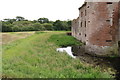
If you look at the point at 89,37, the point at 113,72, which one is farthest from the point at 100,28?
the point at 113,72

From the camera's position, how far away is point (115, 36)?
14.5 meters

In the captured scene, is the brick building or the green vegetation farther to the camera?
the green vegetation

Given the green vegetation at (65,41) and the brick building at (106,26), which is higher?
the brick building at (106,26)

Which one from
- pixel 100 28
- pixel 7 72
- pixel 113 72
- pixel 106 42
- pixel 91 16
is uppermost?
pixel 91 16

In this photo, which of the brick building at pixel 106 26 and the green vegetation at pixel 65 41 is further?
the green vegetation at pixel 65 41

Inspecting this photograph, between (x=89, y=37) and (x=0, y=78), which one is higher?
(x=89, y=37)

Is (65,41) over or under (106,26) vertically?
under

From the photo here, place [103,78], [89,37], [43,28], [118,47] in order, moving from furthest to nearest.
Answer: [43,28]
[89,37]
[118,47]
[103,78]

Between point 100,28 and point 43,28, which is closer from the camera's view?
point 100,28

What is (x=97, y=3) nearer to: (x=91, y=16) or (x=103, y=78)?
(x=91, y=16)

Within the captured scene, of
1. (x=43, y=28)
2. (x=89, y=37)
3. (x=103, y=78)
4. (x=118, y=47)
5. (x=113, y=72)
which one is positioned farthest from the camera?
(x=43, y=28)

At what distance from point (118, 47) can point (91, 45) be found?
265 cm

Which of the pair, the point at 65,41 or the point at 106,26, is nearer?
the point at 106,26

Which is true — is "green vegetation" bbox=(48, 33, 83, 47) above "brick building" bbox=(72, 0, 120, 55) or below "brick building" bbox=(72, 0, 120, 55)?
below
